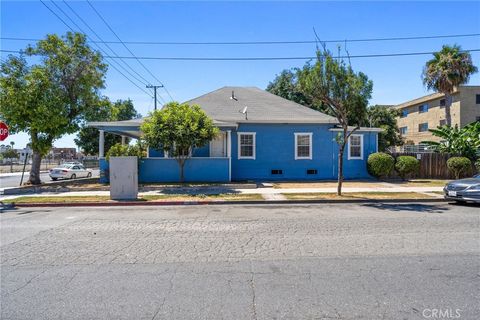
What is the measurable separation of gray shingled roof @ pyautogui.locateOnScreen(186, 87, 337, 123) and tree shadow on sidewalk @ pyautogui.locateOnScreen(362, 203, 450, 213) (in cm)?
914

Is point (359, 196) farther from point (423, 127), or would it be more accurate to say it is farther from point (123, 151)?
point (423, 127)

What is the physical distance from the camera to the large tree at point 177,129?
15734 mm

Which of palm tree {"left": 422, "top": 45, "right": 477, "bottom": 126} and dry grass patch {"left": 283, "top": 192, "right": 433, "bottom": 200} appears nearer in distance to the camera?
dry grass patch {"left": 283, "top": 192, "right": 433, "bottom": 200}

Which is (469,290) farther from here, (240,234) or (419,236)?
(240,234)

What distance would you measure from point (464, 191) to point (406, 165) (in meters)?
8.42

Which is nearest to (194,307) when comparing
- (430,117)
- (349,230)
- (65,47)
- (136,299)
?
(136,299)

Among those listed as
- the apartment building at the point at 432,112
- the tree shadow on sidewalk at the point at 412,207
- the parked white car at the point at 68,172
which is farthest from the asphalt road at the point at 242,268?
the apartment building at the point at 432,112

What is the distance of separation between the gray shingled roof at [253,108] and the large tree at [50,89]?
683cm

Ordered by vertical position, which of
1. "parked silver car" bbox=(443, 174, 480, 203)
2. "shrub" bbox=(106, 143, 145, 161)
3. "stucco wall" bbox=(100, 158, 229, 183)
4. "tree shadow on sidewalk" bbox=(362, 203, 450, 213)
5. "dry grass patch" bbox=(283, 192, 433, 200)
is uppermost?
"shrub" bbox=(106, 143, 145, 161)

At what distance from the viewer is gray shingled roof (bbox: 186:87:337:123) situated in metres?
20.2

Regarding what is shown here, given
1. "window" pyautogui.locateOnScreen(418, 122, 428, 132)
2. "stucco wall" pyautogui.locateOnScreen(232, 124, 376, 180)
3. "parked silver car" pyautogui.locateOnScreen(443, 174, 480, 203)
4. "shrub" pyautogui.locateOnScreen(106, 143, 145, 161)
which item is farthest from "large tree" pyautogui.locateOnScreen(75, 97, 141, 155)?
"window" pyautogui.locateOnScreen(418, 122, 428, 132)

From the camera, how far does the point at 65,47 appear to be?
1933 cm

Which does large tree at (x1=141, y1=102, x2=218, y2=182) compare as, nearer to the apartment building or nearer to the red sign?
the red sign

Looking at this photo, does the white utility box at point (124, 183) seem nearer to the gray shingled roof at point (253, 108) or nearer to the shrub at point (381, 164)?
the gray shingled roof at point (253, 108)
